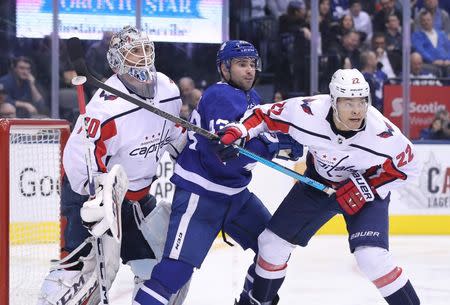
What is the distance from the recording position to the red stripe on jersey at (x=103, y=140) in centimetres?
327

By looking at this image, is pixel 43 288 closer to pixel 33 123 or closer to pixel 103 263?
pixel 103 263

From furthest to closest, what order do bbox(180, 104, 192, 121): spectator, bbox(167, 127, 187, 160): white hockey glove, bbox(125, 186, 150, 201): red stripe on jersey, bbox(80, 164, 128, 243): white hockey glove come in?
bbox(180, 104, 192, 121): spectator < bbox(167, 127, 187, 160): white hockey glove < bbox(125, 186, 150, 201): red stripe on jersey < bbox(80, 164, 128, 243): white hockey glove

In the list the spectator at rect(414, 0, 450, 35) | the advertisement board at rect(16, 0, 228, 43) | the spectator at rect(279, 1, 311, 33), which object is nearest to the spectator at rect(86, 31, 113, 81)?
the advertisement board at rect(16, 0, 228, 43)

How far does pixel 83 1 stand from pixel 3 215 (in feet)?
11.8

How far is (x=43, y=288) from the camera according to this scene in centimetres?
335

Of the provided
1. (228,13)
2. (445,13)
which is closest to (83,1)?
(228,13)

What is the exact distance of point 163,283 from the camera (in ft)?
11.1

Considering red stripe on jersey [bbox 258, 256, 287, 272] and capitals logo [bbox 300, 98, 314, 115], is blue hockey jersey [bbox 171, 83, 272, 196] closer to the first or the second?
capitals logo [bbox 300, 98, 314, 115]

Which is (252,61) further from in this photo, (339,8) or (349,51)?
(339,8)

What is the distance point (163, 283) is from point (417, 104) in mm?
4247

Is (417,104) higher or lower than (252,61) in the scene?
lower

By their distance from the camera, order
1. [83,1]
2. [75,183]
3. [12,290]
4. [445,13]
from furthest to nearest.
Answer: [445,13] < [83,1] < [12,290] < [75,183]

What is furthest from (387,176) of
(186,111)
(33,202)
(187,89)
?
(187,89)

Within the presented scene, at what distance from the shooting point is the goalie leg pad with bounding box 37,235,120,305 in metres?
3.32
